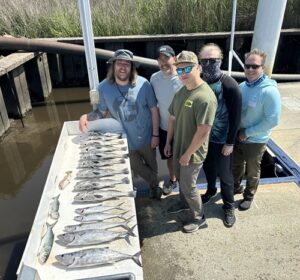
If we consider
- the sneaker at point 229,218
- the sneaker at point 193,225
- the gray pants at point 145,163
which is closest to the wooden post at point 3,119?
the gray pants at point 145,163

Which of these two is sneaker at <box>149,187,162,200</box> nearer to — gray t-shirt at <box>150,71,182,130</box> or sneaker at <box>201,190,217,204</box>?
sneaker at <box>201,190,217,204</box>

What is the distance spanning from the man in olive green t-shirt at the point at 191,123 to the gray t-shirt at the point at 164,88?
0.29 meters

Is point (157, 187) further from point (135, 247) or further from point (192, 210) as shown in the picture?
point (135, 247)

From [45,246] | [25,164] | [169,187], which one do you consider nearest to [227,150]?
[169,187]

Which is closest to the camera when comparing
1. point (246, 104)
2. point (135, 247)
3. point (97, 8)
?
point (135, 247)

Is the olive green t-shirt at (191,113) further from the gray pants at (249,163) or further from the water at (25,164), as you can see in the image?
the water at (25,164)

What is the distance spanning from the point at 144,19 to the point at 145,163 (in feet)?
26.2

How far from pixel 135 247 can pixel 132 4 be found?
10.4 meters

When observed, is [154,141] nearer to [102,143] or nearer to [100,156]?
[102,143]

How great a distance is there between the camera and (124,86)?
3.62 meters

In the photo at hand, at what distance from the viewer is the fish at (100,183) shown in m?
2.85

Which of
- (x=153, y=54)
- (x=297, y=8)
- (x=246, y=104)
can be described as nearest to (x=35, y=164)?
(x=246, y=104)

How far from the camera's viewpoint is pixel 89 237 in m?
2.28

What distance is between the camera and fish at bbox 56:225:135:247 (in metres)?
2.23
